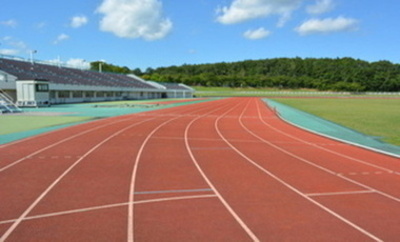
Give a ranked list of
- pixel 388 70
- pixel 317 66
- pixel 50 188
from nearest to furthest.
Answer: pixel 50 188 → pixel 388 70 → pixel 317 66

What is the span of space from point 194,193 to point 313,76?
445ft

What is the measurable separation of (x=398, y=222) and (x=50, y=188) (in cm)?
620

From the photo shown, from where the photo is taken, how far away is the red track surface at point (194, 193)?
4.34 m

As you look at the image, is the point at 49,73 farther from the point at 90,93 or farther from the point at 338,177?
the point at 338,177

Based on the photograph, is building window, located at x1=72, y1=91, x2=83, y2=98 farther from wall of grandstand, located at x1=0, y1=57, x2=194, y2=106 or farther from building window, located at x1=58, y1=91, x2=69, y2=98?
building window, located at x1=58, y1=91, x2=69, y2=98

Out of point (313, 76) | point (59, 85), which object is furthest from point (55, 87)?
point (313, 76)

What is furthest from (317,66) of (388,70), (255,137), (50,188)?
(50,188)

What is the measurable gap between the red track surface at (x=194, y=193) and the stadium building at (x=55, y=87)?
66.7 feet

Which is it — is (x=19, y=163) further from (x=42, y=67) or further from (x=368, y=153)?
(x=42, y=67)

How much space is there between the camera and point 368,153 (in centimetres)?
993

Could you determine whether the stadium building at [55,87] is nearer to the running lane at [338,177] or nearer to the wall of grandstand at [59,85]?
the wall of grandstand at [59,85]

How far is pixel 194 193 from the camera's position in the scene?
5.94 metres

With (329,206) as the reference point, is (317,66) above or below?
above

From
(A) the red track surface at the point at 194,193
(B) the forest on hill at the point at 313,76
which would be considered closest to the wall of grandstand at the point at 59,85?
(A) the red track surface at the point at 194,193
